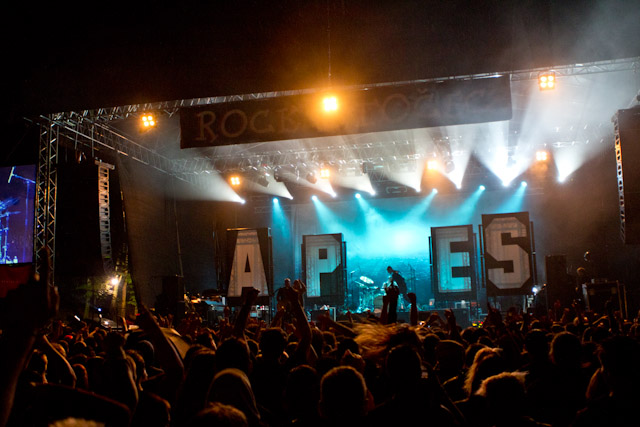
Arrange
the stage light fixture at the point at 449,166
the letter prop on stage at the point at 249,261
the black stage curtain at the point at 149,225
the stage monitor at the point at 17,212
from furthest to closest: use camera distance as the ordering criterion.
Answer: the stage light fixture at the point at 449,166, the stage monitor at the point at 17,212, the black stage curtain at the point at 149,225, the letter prop on stage at the point at 249,261

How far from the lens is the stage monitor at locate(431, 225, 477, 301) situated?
10445 mm

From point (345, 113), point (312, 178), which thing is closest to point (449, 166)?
point (312, 178)

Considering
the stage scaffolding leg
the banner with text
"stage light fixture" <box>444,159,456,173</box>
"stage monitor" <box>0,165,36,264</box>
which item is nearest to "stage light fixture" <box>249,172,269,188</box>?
"stage light fixture" <box>444,159,456,173</box>

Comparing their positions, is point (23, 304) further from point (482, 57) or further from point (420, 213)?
point (420, 213)

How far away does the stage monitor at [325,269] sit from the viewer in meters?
11.8

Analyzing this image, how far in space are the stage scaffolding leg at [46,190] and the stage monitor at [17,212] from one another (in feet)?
18.5

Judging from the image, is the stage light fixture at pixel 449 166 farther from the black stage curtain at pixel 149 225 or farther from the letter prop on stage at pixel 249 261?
the letter prop on stage at pixel 249 261

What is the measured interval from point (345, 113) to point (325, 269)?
19.8ft

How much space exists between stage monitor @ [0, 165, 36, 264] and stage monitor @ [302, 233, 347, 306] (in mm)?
11190

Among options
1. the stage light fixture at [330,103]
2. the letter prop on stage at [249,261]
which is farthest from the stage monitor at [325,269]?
the stage light fixture at [330,103]

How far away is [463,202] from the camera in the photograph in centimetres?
2294

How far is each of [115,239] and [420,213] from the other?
12686 millimetres

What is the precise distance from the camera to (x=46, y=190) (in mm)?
13234

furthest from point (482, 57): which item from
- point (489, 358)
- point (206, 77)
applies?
point (489, 358)
